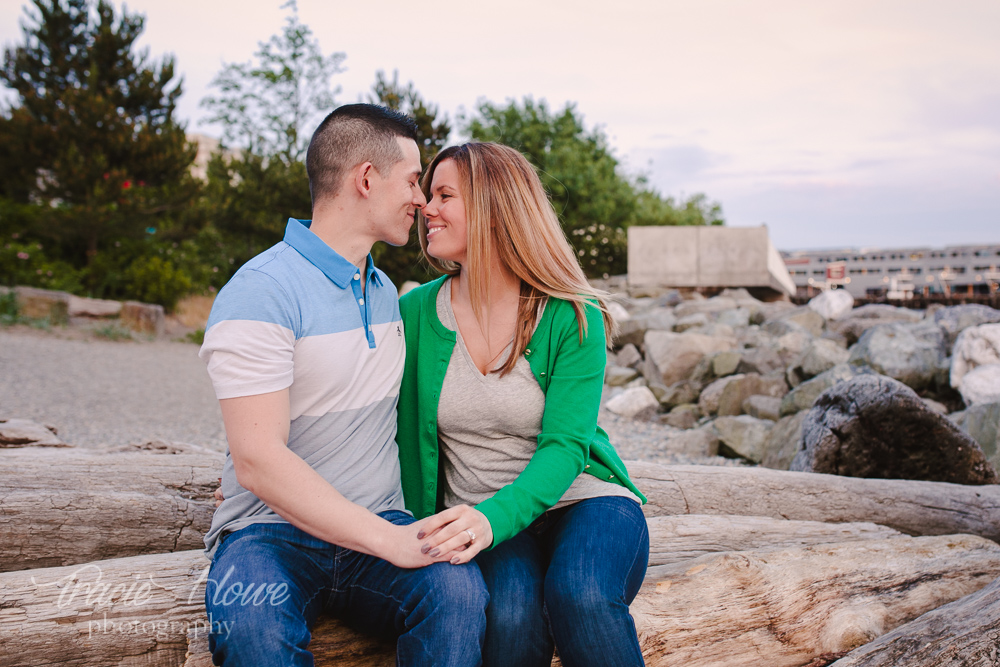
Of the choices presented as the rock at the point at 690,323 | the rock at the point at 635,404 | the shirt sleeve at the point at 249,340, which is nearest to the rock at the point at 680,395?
the rock at the point at 635,404

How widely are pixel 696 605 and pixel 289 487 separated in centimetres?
143

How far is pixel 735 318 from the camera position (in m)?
11.0

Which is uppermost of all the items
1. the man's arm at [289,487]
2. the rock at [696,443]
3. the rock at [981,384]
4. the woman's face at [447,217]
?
the woman's face at [447,217]

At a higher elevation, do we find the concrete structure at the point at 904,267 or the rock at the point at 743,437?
the concrete structure at the point at 904,267

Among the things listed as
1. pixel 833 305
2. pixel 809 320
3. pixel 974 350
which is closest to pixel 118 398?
pixel 974 350

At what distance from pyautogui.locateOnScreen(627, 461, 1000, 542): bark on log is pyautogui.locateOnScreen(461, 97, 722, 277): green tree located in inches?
572

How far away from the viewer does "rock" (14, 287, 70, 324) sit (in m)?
11.5

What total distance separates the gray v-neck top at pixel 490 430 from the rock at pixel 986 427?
3.61 meters

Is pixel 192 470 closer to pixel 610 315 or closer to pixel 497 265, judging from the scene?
pixel 497 265

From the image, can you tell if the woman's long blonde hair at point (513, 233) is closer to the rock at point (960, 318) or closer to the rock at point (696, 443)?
the rock at point (696, 443)

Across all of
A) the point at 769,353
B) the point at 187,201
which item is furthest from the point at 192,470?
the point at 187,201

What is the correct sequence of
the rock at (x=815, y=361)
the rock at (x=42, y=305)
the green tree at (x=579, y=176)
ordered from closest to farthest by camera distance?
the rock at (x=815, y=361)
the rock at (x=42, y=305)
the green tree at (x=579, y=176)

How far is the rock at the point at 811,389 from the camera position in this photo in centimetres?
632

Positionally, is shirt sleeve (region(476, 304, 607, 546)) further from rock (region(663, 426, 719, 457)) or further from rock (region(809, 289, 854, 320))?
rock (region(809, 289, 854, 320))
